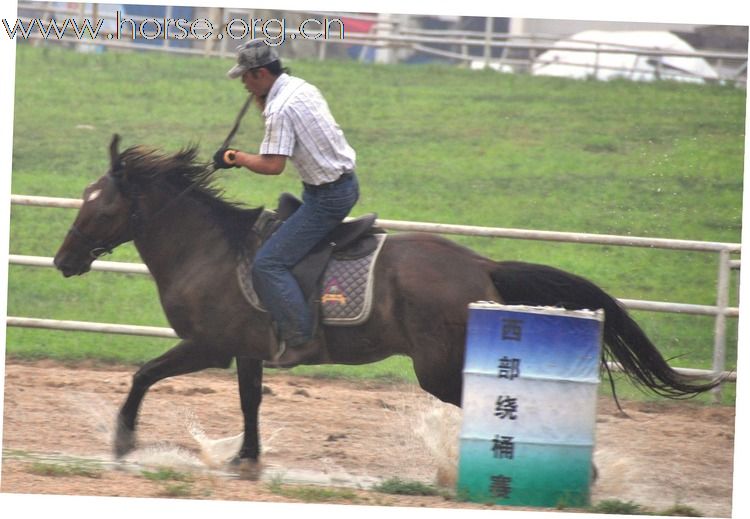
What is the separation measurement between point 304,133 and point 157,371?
1.66 meters

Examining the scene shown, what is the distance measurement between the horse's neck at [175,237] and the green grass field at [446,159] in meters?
2.69

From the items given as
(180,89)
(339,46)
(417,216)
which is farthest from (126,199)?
(339,46)

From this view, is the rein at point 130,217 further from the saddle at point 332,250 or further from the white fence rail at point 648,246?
the white fence rail at point 648,246

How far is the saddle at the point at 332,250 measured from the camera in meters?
6.29

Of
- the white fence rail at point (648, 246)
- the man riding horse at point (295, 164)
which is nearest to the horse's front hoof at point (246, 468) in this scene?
the man riding horse at point (295, 164)

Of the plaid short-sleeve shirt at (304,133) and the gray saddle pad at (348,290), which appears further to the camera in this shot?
the gray saddle pad at (348,290)

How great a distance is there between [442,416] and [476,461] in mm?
958

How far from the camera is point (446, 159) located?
46.9ft

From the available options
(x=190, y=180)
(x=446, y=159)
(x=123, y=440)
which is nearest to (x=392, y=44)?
(x=446, y=159)

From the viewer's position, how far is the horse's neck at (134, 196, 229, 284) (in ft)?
21.7

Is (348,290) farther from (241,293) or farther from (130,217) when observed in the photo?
(130,217)

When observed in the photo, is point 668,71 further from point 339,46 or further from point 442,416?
point 442,416

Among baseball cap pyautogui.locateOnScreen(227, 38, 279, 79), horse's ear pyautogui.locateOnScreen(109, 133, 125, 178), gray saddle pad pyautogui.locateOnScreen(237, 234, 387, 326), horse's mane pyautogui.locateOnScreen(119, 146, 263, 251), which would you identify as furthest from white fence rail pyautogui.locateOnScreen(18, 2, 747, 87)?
gray saddle pad pyautogui.locateOnScreen(237, 234, 387, 326)

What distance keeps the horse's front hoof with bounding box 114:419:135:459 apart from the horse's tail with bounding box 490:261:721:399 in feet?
7.63
